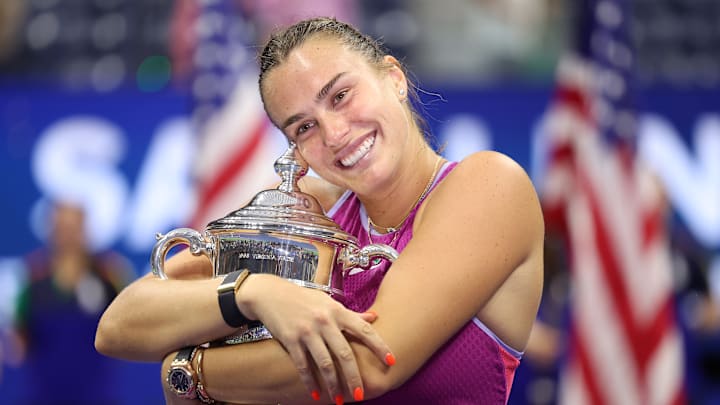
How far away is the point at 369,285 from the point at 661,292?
2.17 m

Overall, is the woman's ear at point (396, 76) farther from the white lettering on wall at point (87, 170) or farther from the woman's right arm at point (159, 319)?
the white lettering on wall at point (87, 170)

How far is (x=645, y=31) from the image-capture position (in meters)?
7.07

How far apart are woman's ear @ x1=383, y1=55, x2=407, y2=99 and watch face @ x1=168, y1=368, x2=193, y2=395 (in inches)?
26.1

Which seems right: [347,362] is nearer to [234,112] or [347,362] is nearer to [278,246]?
[278,246]

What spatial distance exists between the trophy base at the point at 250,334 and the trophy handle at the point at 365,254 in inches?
6.7

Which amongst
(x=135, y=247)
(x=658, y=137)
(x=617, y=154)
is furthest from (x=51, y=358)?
(x=658, y=137)

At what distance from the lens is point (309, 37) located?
5.69ft

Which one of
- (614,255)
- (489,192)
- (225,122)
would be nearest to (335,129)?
(489,192)

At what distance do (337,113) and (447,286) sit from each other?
0.36m

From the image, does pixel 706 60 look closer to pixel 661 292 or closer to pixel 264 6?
pixel 264 6

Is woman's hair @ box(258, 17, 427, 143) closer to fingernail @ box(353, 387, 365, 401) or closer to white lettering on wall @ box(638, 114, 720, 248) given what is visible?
fingernail @ box(353, 387, 365, 401)

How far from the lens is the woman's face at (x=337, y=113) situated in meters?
1.69

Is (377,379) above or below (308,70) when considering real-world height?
below

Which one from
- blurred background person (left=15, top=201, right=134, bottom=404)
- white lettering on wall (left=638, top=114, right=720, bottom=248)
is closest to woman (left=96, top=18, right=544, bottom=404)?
blurred background person (left=15, top=201, right=134, bottom=404)
